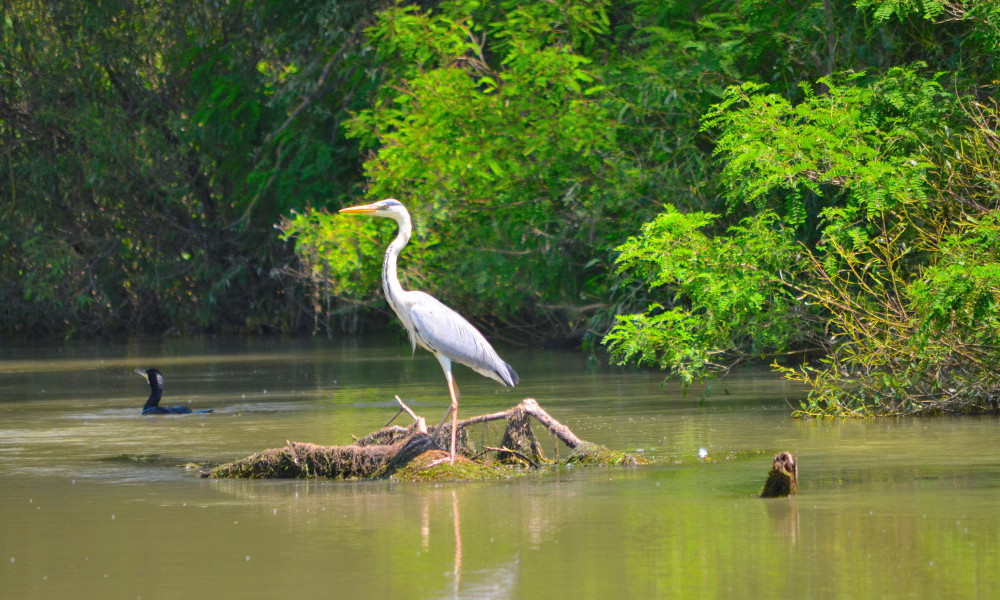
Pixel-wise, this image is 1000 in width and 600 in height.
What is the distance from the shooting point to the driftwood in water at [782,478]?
34.1 feet

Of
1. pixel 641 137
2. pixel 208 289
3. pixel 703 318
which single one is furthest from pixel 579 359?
pixel 208 289

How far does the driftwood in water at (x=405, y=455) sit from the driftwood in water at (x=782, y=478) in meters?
2.25

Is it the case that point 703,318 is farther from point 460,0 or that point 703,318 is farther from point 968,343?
point 460,0

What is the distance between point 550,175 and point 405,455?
1317 centimetres

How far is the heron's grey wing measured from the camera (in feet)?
43.3

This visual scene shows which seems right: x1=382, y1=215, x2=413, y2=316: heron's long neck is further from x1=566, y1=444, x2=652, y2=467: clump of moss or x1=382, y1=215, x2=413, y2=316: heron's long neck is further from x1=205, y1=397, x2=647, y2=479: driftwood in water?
x1=566, y1=444, x2=652, y2=467: clump of moss

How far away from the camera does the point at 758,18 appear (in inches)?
833

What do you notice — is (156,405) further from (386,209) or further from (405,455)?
(405,455)

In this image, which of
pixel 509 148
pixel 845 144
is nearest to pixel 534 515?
pixel 845 144

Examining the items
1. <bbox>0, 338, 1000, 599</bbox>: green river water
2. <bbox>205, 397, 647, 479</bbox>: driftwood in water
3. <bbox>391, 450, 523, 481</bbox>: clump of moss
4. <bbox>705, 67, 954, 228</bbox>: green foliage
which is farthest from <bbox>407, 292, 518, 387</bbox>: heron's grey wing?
<bbox>705, 67, 954, 228</bbox>: green foliage

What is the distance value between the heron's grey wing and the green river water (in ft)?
4.23

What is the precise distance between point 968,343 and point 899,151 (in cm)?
263

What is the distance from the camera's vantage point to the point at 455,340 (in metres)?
13.2

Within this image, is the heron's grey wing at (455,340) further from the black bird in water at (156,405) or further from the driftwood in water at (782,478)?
the black bird in water at (156,405)
